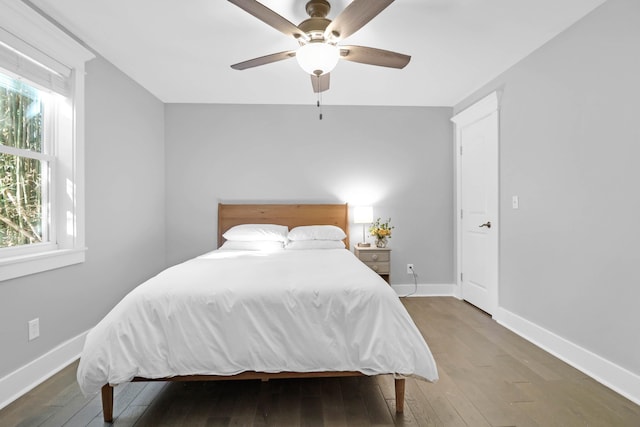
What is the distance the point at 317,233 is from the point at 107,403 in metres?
2.37

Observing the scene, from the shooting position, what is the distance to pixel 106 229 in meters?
2.88

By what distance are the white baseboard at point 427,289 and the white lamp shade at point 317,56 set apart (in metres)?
2.88

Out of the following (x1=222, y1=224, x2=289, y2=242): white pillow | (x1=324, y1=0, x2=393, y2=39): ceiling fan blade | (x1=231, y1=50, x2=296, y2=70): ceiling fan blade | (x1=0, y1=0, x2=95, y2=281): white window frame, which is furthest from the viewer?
(x1=222, y1=224, x2=289, y2=242): white pillow

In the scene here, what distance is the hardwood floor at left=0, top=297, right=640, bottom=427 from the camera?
171 centimetres

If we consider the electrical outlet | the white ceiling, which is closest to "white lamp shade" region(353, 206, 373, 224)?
the white ceiling

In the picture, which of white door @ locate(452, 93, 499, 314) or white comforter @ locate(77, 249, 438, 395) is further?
white door @ locate(452, 93, 499, 314)

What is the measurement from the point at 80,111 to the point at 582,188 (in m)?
3.61

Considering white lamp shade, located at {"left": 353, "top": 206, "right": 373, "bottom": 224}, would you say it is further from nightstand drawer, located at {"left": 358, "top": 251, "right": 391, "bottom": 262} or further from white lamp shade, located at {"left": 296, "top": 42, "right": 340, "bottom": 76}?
white lamp shade, located at {"left": 296, "top": 42, "right": 340, "bottom": 76}

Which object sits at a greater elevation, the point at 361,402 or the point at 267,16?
the point at 267,16

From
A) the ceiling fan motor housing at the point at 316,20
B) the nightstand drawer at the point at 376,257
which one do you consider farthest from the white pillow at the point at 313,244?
the ceiling fan motor housing at the point at 316,20

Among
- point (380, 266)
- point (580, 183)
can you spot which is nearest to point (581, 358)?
point (580, 183)

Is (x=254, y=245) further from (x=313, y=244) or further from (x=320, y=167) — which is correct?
(x=320, y=167)

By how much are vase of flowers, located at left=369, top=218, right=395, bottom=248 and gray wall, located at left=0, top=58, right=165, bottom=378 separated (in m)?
2.51

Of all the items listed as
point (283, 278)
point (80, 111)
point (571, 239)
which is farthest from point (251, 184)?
point (571, 239)
